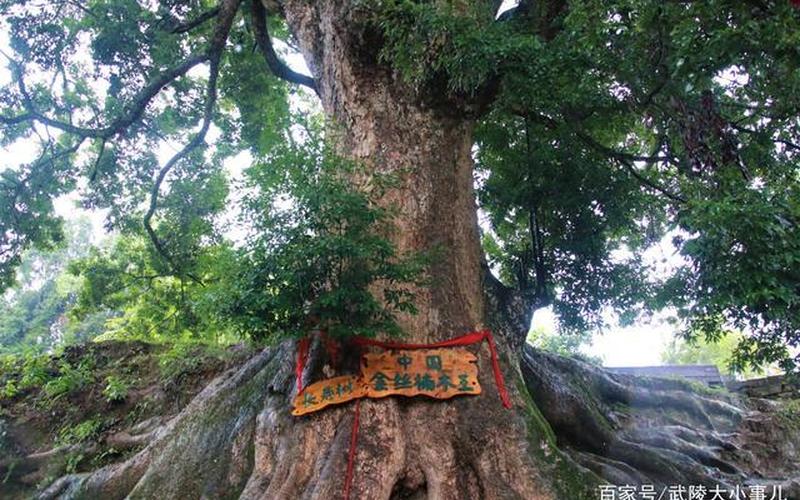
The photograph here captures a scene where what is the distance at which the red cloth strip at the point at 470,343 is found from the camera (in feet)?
11.8

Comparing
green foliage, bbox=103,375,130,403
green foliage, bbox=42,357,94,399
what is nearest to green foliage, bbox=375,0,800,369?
green foliage, bbox=103,375,130,403

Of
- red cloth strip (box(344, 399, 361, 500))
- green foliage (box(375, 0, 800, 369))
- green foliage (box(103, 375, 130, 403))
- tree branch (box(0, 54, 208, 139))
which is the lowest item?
red cloth strip (box(344, 399, 361, 500))

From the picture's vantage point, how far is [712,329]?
4141 mm

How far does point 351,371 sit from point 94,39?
19.7ft

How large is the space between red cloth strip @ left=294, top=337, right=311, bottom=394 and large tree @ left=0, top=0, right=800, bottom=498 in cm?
13

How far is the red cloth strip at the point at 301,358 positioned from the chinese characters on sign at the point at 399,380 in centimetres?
12

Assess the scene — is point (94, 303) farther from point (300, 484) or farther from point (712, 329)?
point (712, 329)

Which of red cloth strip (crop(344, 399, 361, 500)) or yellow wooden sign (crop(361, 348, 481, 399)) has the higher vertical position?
yellow wooden sign (crop(361, 348, 481, 399))

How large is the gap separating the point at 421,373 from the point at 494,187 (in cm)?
377

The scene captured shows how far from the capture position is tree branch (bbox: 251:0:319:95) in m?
6.08

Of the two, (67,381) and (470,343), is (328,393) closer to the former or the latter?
(470,343)

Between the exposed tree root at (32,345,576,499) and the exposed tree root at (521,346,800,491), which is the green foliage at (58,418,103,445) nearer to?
the exposed tree root at (32,345,576,499)

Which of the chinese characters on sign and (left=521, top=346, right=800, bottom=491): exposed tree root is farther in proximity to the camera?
(left=521, top=346, right=800, bottom=491): exposed tree root

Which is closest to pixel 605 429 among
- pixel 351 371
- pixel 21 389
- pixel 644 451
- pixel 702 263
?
pixel 644 451
